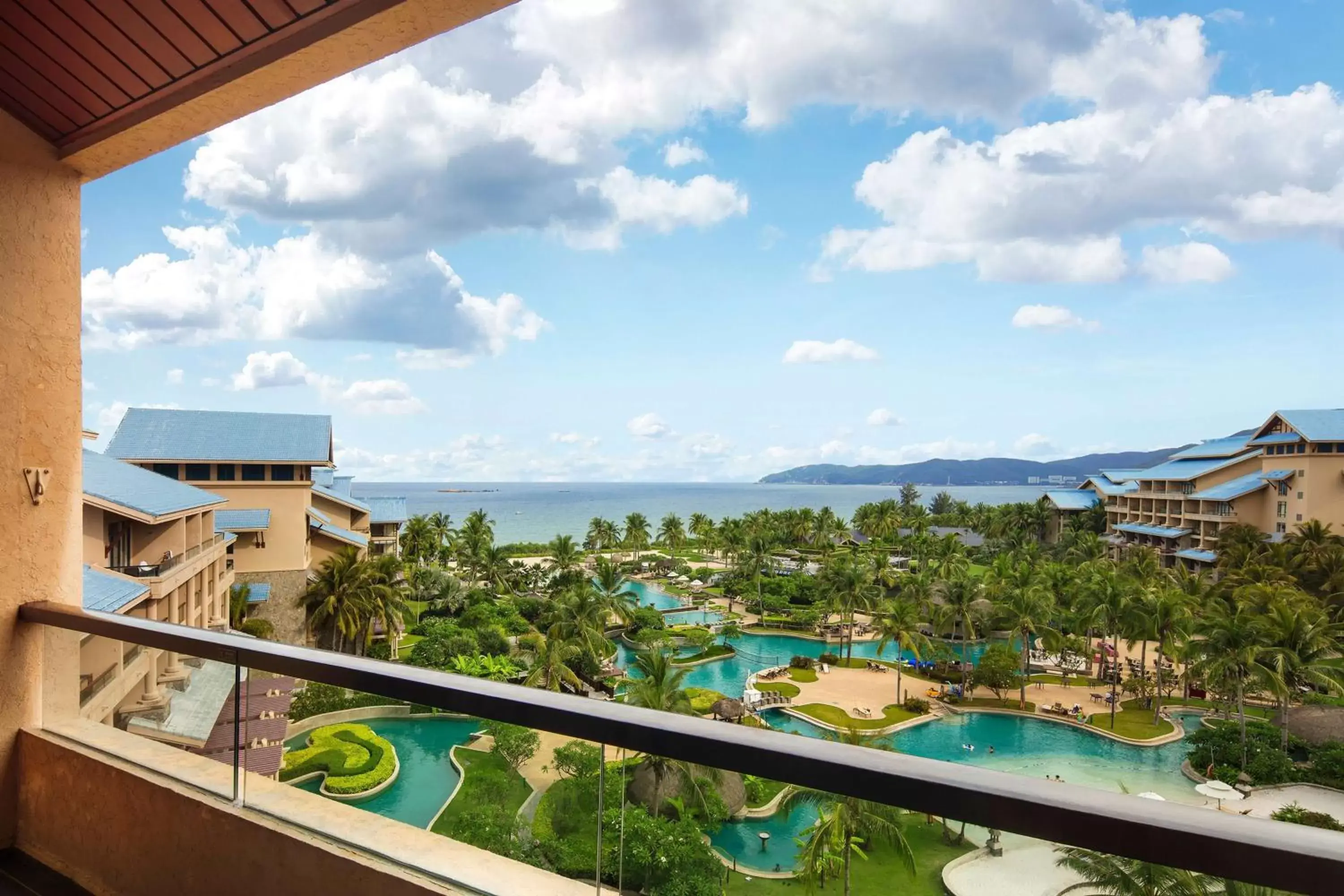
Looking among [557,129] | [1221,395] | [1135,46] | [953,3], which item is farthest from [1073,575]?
[1221,395]

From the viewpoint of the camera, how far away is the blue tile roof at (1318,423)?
4225 cm

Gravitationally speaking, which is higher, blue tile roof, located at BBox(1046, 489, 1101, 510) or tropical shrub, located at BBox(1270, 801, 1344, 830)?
blue tile roof, located at BBox(1046, 489, 1101, 510)

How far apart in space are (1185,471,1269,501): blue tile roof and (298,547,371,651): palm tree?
4659 cm

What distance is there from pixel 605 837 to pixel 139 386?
12307 centimetres

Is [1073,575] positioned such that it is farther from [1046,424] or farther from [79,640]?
[1046,424]

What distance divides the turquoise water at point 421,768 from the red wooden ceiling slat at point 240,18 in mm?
1969

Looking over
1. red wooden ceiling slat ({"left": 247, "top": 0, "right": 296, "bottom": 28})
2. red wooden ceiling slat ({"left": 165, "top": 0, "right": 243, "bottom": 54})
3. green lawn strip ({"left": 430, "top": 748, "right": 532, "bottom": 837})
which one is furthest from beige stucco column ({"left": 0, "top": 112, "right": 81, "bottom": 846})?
green lawn strip ({"left": 430, "top": 748, "right": 532, "bottom": 837})

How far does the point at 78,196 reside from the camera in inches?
121

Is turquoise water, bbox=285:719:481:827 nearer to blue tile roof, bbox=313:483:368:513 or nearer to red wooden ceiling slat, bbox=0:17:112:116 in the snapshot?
red wooden ceiling slat, bbox=0:17:112:116

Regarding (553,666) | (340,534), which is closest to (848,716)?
(553,666)

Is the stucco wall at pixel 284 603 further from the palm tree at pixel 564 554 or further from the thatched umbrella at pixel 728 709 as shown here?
the palm tree at pixel 564 554

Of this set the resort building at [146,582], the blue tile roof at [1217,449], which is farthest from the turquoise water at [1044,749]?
the blue tile roof at [1217,449]

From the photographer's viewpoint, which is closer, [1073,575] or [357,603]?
[357,603]

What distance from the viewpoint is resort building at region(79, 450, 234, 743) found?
2438 millimetres
